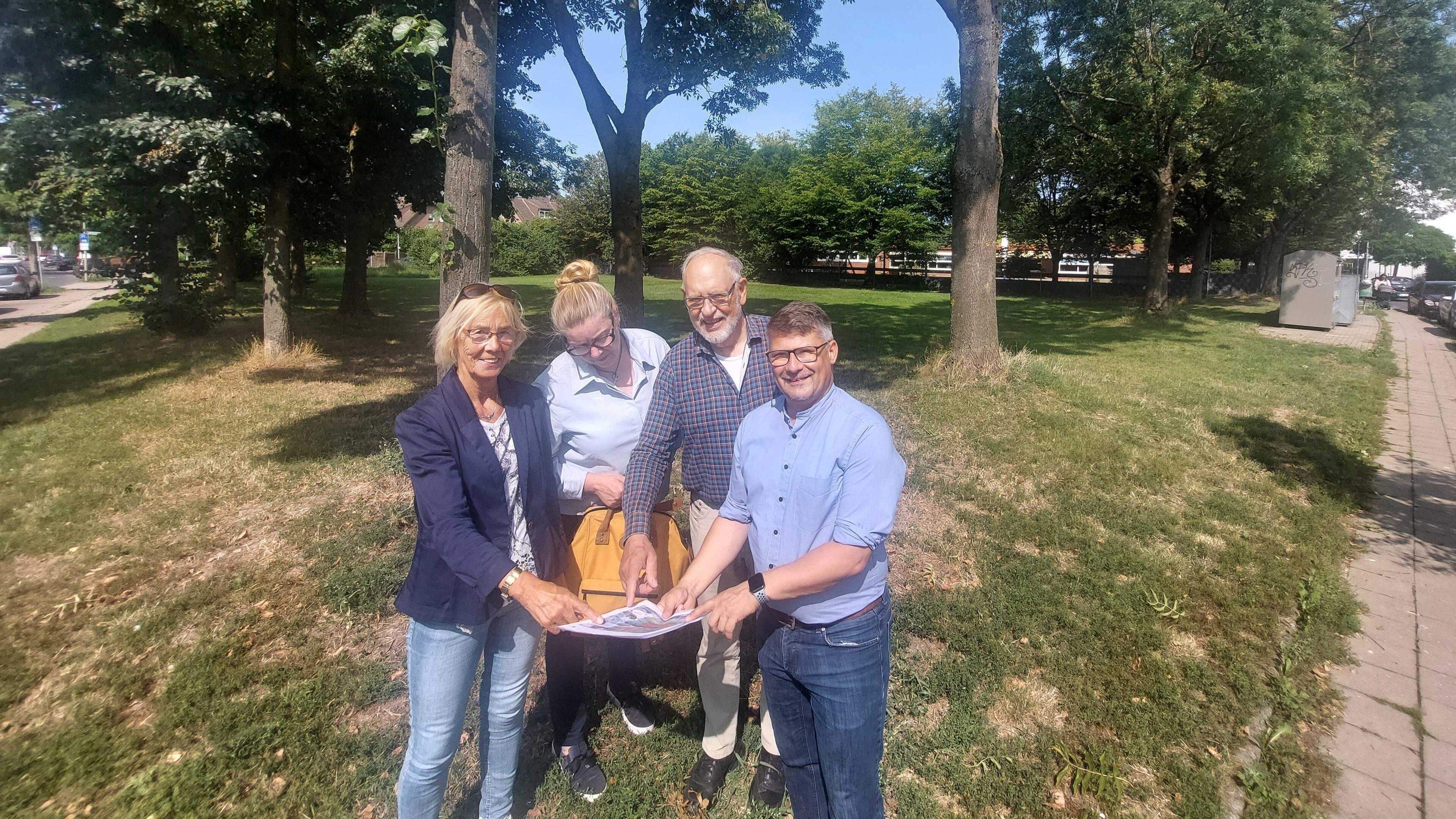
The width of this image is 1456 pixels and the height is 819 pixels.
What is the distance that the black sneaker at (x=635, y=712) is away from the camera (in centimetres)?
329

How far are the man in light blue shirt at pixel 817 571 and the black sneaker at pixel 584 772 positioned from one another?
1002 millimetres

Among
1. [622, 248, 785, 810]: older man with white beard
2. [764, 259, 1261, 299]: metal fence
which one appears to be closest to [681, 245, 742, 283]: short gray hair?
[622, 248, 785, 810]: older man with white beard

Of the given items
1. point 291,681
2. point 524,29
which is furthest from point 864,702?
point 524,29

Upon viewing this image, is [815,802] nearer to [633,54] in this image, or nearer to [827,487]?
[827,487]

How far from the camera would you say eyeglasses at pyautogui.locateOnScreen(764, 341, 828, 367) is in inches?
80.7

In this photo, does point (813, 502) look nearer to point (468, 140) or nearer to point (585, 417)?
point (585, 417)

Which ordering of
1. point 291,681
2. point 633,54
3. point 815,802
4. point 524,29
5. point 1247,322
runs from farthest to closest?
1. point 1247,322
2. point 524,29
3. point 633,54
4. point 291,681
5. point 815,802

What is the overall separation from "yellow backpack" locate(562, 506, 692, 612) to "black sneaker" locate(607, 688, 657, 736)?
98 cm

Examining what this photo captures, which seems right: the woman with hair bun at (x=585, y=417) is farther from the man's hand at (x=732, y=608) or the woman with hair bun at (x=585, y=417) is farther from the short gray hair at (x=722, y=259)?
the man's hand at (x=732, y=608)

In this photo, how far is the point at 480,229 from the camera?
4344mm

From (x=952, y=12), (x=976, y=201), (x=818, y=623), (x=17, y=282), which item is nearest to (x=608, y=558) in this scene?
(x=818, y=623)

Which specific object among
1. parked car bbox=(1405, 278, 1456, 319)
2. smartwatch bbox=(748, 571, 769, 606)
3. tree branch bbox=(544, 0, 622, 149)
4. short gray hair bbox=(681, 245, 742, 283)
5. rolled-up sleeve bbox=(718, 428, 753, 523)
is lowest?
smartwatch bbox=(748, 571, 769, 606)

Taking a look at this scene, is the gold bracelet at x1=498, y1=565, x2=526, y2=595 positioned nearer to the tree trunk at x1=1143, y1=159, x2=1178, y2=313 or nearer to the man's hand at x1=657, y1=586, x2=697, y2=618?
the man's hand at x1=657, y1=586, x2=697, y2=618

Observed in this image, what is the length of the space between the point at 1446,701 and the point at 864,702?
3510 millimetres
